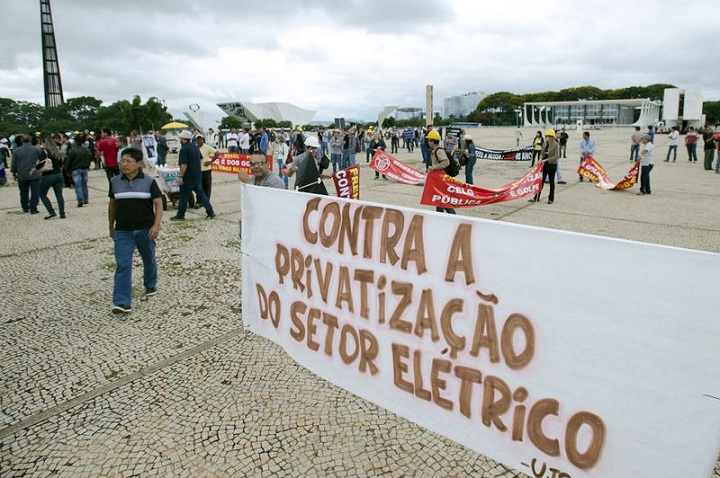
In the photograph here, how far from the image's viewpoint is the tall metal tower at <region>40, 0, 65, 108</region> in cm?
8469

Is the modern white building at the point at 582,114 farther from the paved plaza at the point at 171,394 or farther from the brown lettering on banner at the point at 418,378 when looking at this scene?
the brown lettering on banner at the point at 418,378

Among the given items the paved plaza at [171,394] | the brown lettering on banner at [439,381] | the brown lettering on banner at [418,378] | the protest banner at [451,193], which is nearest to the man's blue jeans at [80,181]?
the paved plaza at [171,394]

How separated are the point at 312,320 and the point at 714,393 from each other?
2.18 metres

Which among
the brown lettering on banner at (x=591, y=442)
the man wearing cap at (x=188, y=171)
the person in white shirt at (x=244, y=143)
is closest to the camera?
the brown lettering on banner at (x=591, y=442)

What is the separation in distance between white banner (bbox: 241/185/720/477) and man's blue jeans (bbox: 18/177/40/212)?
920cm

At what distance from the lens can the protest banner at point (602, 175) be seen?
39.6 feet

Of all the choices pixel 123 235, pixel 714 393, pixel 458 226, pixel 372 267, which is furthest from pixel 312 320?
pixel 123 235

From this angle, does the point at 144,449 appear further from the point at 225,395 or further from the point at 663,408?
the point at 663,408

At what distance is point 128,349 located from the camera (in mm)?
3912

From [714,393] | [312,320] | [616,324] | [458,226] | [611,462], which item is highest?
[458,226]

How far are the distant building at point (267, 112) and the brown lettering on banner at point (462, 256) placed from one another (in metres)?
98.5

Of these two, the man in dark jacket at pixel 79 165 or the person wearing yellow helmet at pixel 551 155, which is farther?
the man in dark jacket at pixel 79 165

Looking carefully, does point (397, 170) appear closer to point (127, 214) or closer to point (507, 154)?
point (507, 154)

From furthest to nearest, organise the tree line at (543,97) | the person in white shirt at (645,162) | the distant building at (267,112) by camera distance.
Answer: the tree line at (543,97) < the distant building at (267,112) < the person in white shirt at (645,162)
